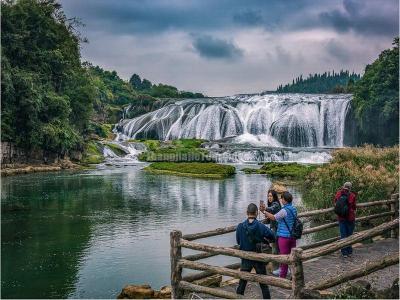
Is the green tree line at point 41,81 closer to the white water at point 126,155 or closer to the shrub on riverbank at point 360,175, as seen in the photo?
the white water at point 126,155

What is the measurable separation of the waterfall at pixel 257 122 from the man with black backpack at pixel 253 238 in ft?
206

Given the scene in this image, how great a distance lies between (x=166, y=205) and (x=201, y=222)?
5.58 metres

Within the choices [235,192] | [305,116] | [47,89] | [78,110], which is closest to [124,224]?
[235,192]

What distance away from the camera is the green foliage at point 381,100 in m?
62.7

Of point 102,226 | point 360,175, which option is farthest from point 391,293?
point 102,226

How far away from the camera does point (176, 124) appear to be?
274 ft

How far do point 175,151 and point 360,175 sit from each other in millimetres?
42131

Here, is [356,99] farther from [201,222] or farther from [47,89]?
[201,222]

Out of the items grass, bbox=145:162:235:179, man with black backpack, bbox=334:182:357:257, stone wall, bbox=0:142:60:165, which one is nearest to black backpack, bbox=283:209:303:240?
man with black backpack, bbox=334:182:357:257

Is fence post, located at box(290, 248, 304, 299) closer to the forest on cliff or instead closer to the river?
the river

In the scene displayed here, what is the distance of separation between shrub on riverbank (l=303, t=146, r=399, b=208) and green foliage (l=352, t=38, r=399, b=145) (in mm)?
39386

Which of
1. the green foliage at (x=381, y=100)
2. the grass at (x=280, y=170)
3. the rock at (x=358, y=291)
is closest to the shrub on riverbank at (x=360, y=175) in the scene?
the rock at (x=358, y=291)

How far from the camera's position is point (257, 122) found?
257 feet

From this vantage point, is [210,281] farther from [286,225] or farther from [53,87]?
[53,87]
